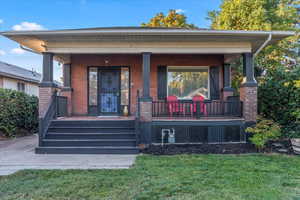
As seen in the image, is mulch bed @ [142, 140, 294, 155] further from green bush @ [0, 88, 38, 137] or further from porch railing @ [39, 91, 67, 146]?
green bush @ [0, 88, 38, 137]

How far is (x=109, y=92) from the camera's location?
7.86 metres

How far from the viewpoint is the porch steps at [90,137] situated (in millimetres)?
5145

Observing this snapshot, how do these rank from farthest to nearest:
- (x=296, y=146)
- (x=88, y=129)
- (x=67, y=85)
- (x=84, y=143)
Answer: (x=67, y=85) → (x=88, y=129) → (x=84, y=143) → (x=296, y=146)

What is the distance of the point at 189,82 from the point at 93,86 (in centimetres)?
393

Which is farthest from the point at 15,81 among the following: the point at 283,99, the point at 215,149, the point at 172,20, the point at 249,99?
the point at 283,99

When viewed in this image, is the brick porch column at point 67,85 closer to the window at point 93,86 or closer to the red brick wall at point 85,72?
the red brick wall at point 85,72

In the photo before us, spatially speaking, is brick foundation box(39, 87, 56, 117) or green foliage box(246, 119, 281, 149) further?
brick foundation box(39, 87, 56, 117)

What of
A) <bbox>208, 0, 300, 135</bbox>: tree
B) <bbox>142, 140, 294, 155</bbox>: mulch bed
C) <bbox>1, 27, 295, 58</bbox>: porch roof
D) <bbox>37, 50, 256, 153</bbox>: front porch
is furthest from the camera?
<bbox>208, 0, 300, 135</bbox>: tree

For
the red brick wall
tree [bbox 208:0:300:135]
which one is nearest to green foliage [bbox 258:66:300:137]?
tree [bbox 208:0:300:135]

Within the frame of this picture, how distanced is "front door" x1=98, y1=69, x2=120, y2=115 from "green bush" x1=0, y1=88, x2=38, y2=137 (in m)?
3.21

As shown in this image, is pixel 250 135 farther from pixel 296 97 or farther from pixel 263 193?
pixel 263 193

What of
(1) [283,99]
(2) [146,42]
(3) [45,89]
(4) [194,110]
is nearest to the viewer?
(3) [45,89]

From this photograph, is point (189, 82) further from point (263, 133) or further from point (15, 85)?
point (15, 85)

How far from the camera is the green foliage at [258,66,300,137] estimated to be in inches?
233
